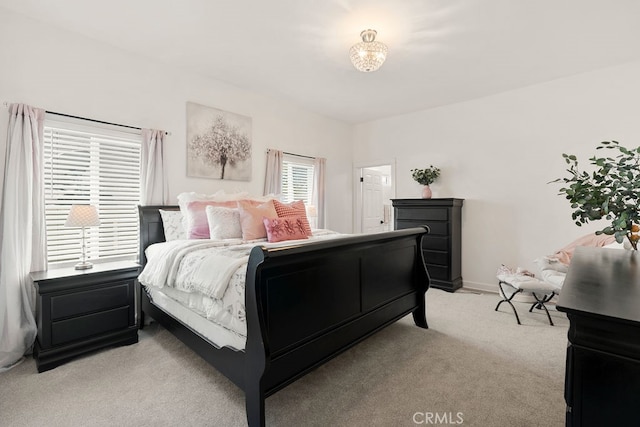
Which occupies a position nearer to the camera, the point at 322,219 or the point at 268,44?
the point at 268,44

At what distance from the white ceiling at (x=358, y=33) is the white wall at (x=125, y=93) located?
0.14 metres

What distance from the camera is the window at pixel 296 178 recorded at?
4688 millimetres

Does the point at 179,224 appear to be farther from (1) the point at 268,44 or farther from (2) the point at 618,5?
(2) the point at 618,5

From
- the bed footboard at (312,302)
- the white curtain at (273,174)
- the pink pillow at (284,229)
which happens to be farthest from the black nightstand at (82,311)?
the white curtain at (273,174)

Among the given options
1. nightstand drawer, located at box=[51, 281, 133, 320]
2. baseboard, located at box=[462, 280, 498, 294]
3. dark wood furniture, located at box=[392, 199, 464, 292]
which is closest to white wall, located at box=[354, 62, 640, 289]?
baseboard, located at box=[462, 280, 498, 294]

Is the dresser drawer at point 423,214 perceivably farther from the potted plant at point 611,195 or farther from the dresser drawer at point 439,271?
the potted plant at point 611,195

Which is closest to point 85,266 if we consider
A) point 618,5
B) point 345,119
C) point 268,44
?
point 268,44

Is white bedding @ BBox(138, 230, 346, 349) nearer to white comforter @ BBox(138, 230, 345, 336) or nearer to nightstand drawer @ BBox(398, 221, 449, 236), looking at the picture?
white comforter @ BBox(138, 230, 345, 336)

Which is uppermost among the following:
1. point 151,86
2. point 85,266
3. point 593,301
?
point 151,86

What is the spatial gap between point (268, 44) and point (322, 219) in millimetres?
2820

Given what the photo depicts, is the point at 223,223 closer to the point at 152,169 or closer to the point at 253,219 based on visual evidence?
the point at 253,219

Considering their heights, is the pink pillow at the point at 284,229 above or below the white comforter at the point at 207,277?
above

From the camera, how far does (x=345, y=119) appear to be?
546cm

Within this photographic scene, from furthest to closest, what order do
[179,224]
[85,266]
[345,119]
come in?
[345,119]
[179,224]
[85,266]
